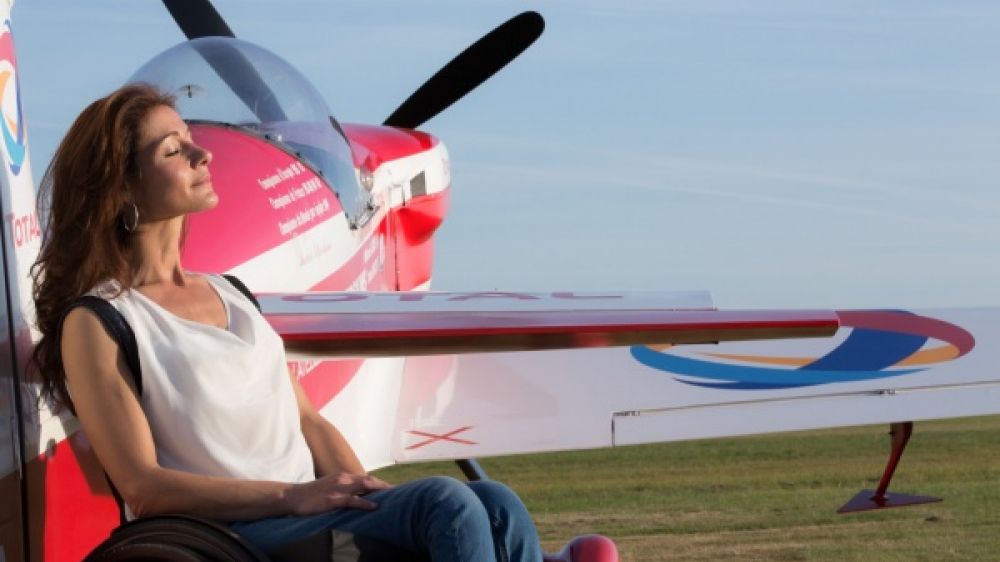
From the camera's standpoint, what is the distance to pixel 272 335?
354cm

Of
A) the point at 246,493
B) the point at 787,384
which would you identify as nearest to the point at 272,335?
the point at 246,493

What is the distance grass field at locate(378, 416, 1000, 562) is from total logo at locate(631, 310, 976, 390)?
1328mm

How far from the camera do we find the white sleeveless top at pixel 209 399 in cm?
326

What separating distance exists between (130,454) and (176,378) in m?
0.18

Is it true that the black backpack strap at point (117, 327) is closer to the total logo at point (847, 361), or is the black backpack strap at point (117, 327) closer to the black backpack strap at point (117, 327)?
the black backpack strap at point (117, 327)

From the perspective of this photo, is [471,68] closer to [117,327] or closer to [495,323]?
[495,323]

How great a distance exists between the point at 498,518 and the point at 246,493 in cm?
48

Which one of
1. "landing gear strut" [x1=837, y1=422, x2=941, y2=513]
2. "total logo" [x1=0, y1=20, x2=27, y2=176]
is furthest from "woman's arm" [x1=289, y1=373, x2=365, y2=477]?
"landing gear strut" [x1=837, y1=422, x2=941, y2=513]

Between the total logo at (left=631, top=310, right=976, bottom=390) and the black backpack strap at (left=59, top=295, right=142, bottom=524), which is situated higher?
the black backpack strap at (left=59, top=295, right=142, bottom=524)

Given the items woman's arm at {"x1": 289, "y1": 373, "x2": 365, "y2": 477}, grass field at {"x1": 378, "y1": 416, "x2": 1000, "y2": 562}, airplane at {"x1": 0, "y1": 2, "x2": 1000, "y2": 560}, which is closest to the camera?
woman's arm at {"x1": 289, "y1": 373, "x2": 365, "y2": 477}

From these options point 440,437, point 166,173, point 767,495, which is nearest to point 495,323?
point 166,173

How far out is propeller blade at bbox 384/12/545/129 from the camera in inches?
498

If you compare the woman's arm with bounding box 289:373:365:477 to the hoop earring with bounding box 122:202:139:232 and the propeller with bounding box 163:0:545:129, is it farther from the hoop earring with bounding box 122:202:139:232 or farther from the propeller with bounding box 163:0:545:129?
the propeller with bounding box 163:0:545:129

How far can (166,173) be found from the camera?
11.1 ft
